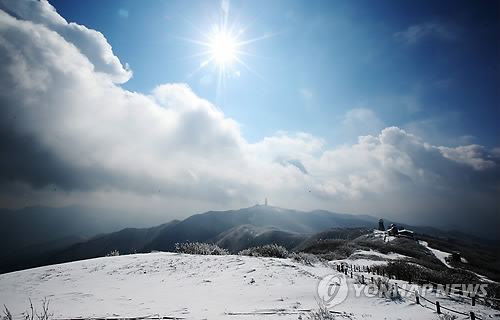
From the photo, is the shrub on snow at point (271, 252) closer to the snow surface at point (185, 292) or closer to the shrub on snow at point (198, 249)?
the shrub on snow at point (198, 249)

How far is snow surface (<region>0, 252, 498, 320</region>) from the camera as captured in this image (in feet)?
27.9

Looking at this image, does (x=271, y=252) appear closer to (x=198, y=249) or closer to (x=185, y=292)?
(x=198, y=249)

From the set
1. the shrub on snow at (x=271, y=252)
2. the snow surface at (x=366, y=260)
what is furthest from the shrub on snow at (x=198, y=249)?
the snow surface at (x=366, y=260)

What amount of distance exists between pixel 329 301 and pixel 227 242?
15752 centimetres

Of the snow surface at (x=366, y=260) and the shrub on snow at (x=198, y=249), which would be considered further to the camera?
the snow surface at (x=366, y=260)

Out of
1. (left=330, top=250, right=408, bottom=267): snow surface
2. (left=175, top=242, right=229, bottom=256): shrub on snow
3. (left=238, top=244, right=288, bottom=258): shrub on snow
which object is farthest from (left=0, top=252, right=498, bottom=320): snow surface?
(left=330, top=250, right=408, bottom=267): snow surface

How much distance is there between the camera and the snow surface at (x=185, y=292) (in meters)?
8.52

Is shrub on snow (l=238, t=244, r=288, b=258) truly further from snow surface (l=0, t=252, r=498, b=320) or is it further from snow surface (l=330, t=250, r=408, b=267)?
snow surface (l=330, t=250, r=408, b=267)

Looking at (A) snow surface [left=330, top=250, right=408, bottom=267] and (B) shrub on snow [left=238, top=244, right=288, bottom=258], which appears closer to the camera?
(B) shrub on snow [left=238, top=244, right=288, bottom=258]

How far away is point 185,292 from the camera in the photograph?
10797 millimetres

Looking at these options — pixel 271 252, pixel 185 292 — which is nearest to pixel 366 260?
pixel 271 252

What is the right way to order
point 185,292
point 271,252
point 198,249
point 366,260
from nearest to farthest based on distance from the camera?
point 185,292 → point 271,252 → point 198,249 → point 366,260

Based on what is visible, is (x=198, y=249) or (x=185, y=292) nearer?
(x=185, y=292)

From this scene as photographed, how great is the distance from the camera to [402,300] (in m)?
11.0
